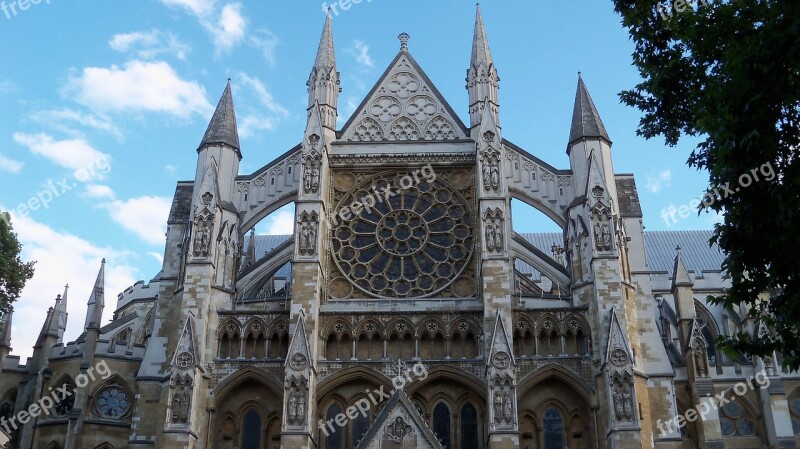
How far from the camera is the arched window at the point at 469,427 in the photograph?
962 inches

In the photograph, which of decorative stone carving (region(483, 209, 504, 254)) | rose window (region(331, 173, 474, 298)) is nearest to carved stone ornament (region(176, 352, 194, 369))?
rose window (region(331, 173, 474, 298))

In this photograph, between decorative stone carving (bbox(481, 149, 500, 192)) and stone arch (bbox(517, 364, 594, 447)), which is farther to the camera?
decorative stone carving (bbox(481, 149, 500, 192))

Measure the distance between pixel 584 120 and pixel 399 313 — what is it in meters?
9.87

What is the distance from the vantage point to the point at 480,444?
24219 mm

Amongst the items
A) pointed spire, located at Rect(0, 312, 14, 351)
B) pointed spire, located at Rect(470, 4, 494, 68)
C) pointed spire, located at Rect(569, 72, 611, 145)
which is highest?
pointed spire, located at Rect(470, 4, 494, 68)

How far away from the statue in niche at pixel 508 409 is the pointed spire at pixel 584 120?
10.1 m

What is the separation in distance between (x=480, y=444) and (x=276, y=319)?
7459mm

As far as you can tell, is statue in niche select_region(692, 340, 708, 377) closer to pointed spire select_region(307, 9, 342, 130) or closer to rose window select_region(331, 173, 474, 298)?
rose window select_region(331, 173, 474, 298)

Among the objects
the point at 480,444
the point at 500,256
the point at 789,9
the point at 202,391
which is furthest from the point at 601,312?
the point at 789,9

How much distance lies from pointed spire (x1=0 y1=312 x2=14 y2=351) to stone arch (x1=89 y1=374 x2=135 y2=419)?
5.06 metres

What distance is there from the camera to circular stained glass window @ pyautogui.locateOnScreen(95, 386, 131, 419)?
101ft

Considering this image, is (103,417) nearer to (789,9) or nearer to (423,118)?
(423,118)

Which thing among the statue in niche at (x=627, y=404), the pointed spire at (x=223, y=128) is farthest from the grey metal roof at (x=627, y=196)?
the pointed spire at (x=223, y=128)

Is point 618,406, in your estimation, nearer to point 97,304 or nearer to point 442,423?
point 442,423
